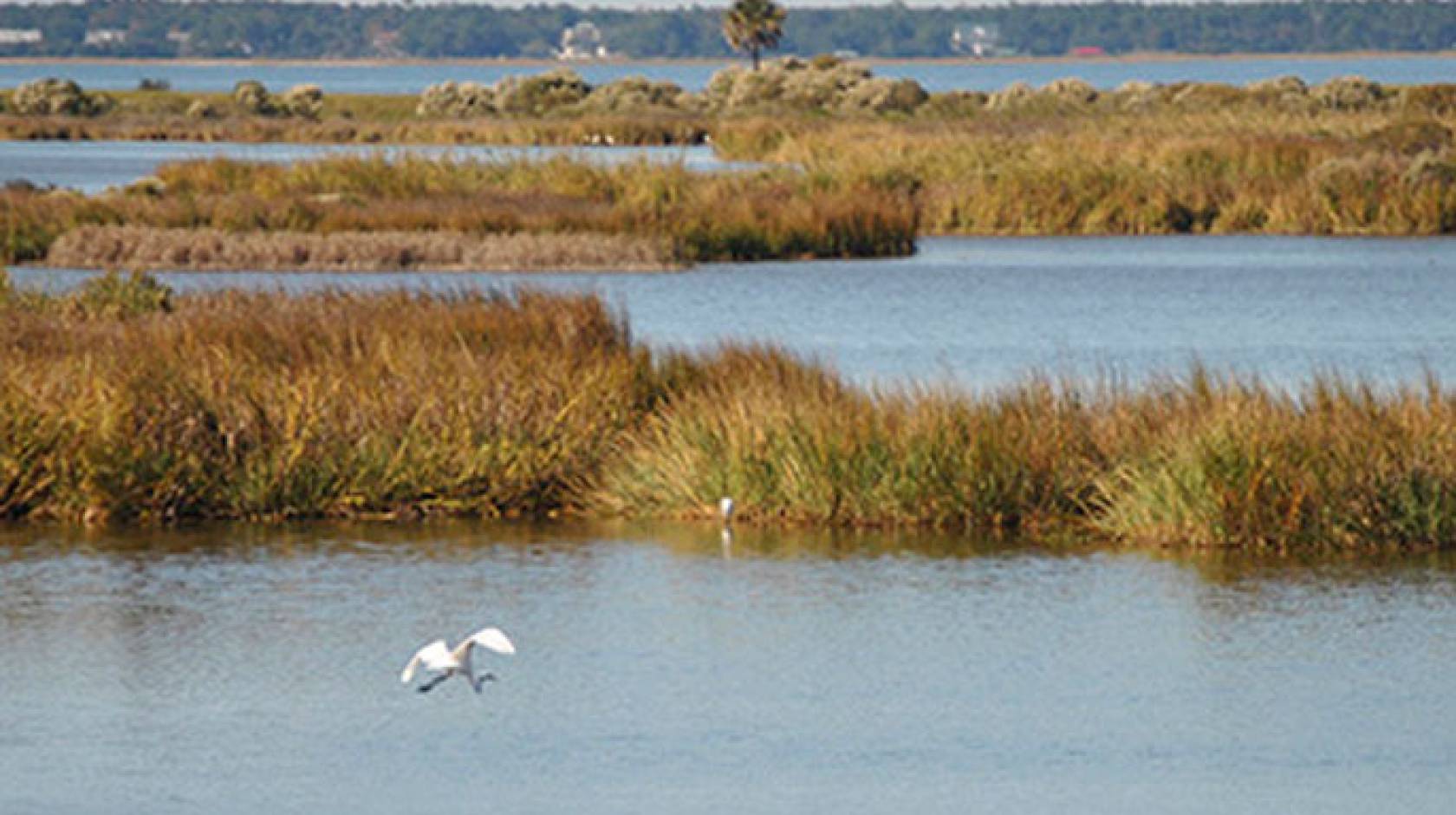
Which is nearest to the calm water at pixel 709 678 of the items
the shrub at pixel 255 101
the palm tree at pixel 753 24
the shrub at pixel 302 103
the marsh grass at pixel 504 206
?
the marsh grass at pixel 504 206

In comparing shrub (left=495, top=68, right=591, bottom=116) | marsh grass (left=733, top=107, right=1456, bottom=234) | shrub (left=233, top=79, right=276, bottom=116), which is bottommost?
shrub (left=233, top=79, right=276, bottom=116)

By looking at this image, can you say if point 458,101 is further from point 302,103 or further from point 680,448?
point 680,448

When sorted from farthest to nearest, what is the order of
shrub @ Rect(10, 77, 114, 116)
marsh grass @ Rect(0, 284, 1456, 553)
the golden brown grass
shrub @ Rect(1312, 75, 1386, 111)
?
shrub @ Rect(10, 77, 114, 116) < shrub @ Rect(1312, 75, 1386, 111) < the golden brown grass < marsh grass @ Rect(0, 284, 1456, 553)

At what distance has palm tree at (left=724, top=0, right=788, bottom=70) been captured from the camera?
427 ft

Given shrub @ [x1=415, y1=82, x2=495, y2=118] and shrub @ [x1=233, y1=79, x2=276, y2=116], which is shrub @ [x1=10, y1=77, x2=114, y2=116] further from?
shrub @ [x1=415, y1=82, x2=495, y2=118]

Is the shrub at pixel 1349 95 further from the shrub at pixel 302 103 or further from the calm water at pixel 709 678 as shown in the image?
the calm water at pixel 709 678

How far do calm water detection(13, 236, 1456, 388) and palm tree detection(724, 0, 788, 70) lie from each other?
277 ft

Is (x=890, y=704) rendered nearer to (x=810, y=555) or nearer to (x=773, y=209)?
(x=810, y=555)

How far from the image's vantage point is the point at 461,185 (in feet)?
157

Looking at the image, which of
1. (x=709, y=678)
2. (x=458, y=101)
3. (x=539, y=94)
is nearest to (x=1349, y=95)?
(x=539, y=94)

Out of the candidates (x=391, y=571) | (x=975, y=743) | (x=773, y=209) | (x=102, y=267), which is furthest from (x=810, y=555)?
(x=773, y=209)

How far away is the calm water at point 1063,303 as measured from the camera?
28.6 metres

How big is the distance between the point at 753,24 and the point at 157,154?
5649 centimetres

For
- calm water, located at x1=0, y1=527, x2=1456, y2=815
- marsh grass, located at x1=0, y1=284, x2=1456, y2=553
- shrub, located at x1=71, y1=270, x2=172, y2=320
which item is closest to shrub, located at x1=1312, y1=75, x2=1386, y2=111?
shrub, located at x1=71, y1=270, x2=172, y2=320
